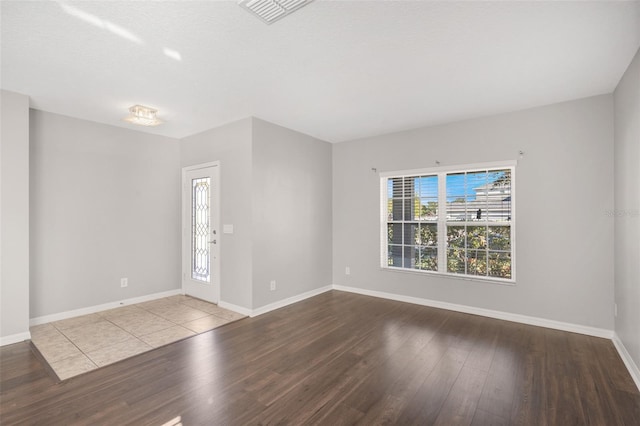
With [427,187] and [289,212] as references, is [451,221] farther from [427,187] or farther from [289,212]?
[289,212]

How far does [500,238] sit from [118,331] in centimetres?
501

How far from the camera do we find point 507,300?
3867mm

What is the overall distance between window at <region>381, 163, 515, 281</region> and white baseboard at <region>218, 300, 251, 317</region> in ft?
7.65

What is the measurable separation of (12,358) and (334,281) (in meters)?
4.26

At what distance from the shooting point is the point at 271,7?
194cm

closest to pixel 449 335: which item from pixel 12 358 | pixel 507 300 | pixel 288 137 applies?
pixel 507 300

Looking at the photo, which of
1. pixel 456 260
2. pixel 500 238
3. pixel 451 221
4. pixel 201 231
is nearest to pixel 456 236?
pixel 451 221

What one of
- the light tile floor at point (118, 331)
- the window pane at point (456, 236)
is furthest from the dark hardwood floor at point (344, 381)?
the window pane at point (456, 236)

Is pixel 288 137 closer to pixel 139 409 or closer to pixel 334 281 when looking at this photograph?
pixel 334 281

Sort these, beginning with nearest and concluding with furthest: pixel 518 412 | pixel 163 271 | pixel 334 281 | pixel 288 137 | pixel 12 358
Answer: pixel 518 412
pixel 12 358
pixel 288 137
pixel 163 271
pixel 334 281

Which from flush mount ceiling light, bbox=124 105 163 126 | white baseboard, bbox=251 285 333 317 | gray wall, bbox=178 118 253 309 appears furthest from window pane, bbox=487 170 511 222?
flush mount ceiling light, bbox=124 105 163 126

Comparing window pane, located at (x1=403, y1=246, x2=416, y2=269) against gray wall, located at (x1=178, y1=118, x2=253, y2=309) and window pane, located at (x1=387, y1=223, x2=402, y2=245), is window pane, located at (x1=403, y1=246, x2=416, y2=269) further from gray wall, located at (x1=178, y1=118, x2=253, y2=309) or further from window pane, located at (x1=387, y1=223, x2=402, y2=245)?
gray wall, located at (x1=178, y1=118, x2=253, y2=309)

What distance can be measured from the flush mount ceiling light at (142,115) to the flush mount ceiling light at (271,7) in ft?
8.04

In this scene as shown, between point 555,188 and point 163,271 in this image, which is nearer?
point 555,188
